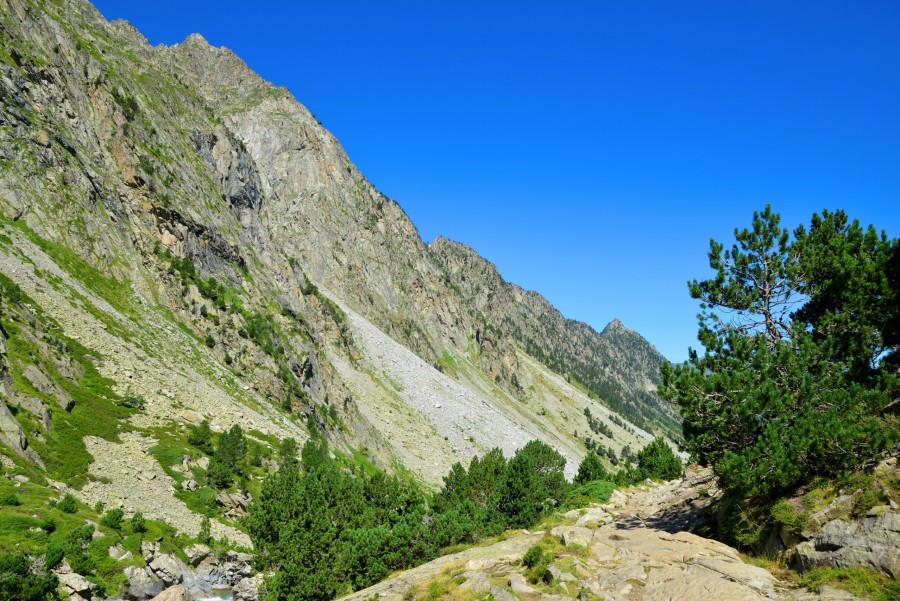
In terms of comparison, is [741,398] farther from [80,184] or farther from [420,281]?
[420,281]

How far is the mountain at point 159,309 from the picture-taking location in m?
34.3

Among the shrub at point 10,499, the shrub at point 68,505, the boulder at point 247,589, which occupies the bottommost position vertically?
the boulder at point 247,589

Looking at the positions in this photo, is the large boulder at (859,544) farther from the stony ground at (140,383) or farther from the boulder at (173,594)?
the stony ground at (140,383)

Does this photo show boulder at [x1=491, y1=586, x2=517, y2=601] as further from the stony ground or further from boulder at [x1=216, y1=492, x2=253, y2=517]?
boulder at [x1=216, y1=492, x2=253, y2=517]

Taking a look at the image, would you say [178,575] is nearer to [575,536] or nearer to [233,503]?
[233,503]

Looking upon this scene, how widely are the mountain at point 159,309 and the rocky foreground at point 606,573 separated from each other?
828 inches

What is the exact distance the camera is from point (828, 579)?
484 inches

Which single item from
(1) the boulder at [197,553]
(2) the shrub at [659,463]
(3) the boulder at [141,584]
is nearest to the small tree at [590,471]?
(2) the shrub at [659,463]

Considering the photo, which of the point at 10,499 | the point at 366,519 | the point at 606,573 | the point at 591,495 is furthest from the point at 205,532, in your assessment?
the point at 591,495

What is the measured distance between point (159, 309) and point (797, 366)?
212ft

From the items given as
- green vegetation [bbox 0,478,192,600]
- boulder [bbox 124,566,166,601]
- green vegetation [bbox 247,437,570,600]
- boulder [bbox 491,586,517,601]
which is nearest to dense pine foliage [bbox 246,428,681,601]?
green vegetation [bbox 247,437,570,600]

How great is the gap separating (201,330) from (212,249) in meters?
20.1

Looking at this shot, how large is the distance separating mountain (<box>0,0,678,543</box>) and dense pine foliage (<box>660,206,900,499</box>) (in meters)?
31.0

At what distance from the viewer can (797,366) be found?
1623cm
